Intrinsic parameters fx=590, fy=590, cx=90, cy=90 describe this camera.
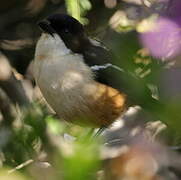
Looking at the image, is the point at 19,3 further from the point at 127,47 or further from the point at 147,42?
the point at 127,47

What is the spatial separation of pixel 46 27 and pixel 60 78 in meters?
0.21

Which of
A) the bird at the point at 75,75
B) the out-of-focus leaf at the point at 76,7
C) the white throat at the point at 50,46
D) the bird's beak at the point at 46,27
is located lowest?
the bird at the point at 75,75

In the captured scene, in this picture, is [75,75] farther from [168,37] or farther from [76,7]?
[168,37]

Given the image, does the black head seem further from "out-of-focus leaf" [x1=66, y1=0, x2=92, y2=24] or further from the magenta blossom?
the magenta blossom

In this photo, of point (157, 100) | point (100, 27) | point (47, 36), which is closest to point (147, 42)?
point (157, 100)

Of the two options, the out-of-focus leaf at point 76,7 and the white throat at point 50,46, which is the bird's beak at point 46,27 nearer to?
the white throat at point 50,46

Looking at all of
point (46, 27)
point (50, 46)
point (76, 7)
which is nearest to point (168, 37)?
point (76, 7)

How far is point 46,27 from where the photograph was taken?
2.28m

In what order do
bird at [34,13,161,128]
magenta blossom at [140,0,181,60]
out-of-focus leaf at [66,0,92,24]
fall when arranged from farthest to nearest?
bird at [34,13,161,128] → out-of-focus leaf at [66,0,92,24] → magenta blossom at [140,0,181,60]

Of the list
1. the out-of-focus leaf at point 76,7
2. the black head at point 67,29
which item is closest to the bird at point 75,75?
the black head at point 67,29

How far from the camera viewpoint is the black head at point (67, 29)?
2240 mm

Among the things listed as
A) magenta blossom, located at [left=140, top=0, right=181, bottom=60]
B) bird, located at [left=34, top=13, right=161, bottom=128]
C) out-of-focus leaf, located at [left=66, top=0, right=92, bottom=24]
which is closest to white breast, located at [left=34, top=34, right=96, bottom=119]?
bird, located at [left=34, top=13, right=161, bottom=128]

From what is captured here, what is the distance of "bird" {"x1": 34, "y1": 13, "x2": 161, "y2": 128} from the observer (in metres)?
2.33

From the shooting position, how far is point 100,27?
2.95 meters
